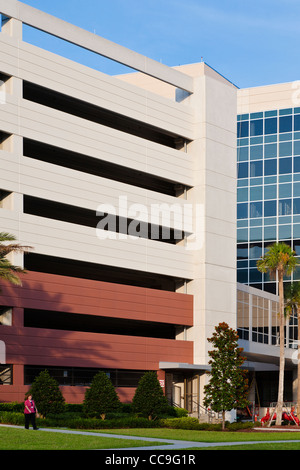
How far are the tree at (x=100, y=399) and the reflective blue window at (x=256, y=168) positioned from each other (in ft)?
155

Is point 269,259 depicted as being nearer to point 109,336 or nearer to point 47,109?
point 109,336

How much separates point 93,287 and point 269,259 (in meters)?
13.9

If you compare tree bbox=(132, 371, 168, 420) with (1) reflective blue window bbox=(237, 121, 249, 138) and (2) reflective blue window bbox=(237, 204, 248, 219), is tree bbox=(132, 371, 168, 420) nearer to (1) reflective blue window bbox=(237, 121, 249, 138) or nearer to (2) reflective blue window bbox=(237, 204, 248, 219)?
(2) reflective blue window bbox=(237, 204, 248, 219)

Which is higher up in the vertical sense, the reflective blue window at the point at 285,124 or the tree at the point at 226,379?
the reflective blue window at the point at 285,124

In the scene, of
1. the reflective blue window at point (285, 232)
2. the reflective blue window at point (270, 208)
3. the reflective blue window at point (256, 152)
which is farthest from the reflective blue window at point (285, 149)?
the reflective blue window at point (285, 232)

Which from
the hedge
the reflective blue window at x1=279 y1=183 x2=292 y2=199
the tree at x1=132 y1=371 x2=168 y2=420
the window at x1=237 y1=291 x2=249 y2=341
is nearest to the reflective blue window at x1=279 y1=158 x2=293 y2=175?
the reflective blue window at x1=279 y1=183 x2=292 y2=199

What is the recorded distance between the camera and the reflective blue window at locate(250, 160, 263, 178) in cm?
9181

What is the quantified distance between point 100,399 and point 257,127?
5091 centimetres

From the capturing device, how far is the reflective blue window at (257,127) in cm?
9238

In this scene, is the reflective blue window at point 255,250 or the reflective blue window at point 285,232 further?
the reflective blue window at point 255,250

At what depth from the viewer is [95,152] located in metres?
59.2

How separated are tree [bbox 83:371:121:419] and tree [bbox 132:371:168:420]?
79.9 inches

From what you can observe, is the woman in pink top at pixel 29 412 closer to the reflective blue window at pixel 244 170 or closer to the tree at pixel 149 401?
the tree at pixel 149 401

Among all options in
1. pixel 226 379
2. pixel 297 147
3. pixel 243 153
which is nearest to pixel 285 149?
pixel 297 147
